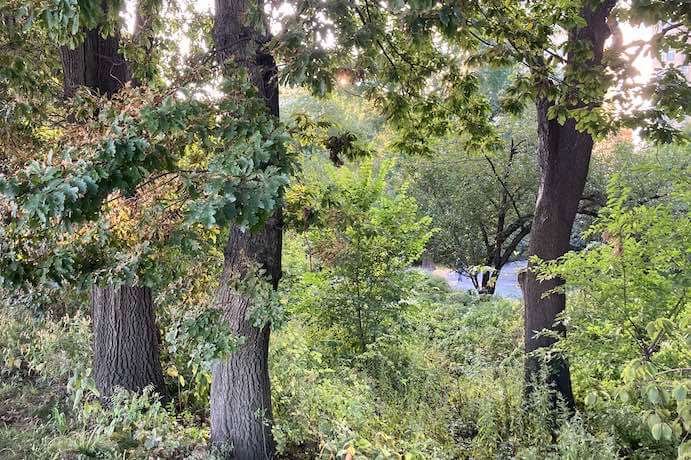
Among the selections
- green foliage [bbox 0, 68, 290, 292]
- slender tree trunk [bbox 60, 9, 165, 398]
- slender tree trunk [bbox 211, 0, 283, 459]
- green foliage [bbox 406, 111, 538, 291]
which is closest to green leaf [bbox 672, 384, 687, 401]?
green foliage [bbox 0, 68, 290, 292]

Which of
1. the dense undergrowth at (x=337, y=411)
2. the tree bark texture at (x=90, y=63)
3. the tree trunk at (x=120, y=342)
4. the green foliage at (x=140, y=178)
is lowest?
the dense undergrowth at (x=337, y=411)

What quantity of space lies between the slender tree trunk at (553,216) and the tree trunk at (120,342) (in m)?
3.63

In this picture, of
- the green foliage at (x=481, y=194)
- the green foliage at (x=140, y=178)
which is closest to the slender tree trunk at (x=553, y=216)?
the green foliage at (x=140, y=178)

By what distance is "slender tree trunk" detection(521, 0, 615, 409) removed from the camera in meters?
4.22

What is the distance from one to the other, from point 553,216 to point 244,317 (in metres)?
2.98

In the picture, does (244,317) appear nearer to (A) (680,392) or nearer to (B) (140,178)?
(B) (140,178)

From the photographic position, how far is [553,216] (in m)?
4.36

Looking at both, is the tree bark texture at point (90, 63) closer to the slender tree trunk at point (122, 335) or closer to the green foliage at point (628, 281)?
the slender tree trunk at point (122, 335)

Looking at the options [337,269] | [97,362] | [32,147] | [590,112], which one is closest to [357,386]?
[337,269]

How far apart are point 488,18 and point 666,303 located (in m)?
2.44

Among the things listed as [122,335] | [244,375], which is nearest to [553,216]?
[244,375]

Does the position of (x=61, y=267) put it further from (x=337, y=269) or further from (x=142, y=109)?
(x=337, y=269)

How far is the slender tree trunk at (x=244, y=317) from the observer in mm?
2996

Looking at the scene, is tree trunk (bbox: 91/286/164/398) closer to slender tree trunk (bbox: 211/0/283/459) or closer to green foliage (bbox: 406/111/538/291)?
slender tree trunk (bbox: 211/0/283/459)
